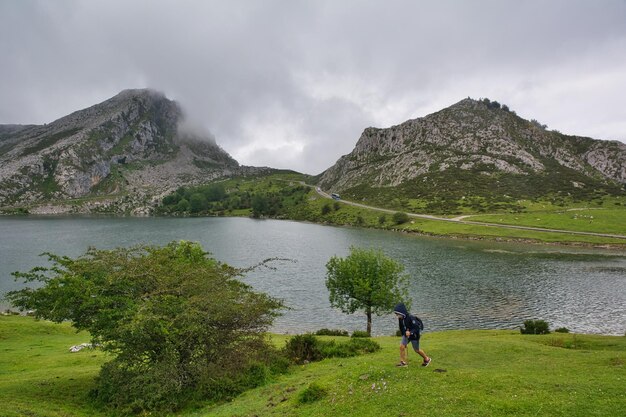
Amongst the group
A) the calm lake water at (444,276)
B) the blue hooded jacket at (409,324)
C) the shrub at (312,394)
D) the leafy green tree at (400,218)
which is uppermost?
the leafy green tree at (400,218)

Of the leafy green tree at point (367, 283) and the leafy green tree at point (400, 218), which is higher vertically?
the leafy green tree at point (400, 218)

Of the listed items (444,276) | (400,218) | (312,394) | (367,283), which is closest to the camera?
(312,394)

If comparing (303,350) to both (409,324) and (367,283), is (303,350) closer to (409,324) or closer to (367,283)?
Result: (409,324)

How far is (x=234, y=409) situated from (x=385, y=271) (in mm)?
35458

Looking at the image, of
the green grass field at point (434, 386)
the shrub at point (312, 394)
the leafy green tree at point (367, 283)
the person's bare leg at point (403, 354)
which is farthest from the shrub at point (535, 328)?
the shrub at point (312, 394)

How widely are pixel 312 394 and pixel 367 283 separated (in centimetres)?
3177

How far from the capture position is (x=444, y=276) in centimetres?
8531

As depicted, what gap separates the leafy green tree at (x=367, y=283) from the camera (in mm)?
50656

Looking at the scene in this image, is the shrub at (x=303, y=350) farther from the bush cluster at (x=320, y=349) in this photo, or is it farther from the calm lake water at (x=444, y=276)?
the calm lake water at (x=444, y=276)

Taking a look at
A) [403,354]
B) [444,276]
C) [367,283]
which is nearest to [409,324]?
[403,354]

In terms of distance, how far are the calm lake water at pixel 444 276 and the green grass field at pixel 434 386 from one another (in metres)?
21.8

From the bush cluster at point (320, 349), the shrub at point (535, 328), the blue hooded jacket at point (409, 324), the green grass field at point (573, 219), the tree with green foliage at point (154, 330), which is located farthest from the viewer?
the green grass field at point (573, 219)

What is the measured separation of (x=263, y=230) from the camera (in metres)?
184

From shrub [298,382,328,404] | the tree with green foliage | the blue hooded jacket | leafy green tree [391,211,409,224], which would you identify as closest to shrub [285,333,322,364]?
the tree with green foliage
